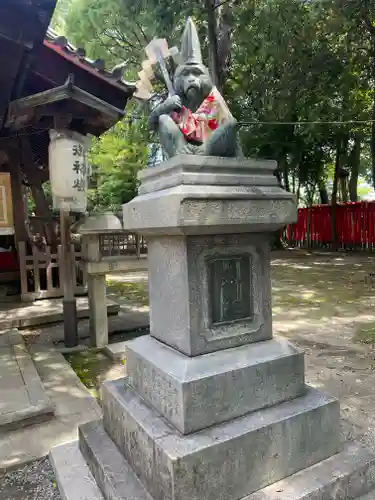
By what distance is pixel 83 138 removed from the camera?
5.69m

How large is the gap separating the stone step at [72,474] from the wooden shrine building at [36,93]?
3.97m

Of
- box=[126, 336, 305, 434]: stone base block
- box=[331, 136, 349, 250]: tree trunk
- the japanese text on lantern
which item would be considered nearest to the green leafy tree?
box=[331, 136, 349, 250]: tree trunk

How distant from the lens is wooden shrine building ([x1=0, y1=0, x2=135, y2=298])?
4.70 meters

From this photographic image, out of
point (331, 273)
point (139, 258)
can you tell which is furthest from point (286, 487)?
point (331, 273)

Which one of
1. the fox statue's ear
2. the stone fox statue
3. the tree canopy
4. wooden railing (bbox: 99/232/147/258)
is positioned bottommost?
wooden railing (bbox: 99/232/147/258)

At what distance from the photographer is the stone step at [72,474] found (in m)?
2.27

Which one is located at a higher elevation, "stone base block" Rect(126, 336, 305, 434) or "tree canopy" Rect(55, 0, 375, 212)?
"tree canopy" Rect(55, 0, 375, 212)

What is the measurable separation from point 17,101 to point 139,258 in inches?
107

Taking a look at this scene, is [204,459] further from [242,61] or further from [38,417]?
[242,61]

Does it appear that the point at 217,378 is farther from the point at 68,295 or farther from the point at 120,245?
the point at 68,295

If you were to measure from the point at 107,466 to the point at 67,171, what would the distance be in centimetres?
397

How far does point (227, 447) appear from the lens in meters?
1.95

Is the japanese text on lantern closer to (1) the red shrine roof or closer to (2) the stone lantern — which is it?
(2) the stone lantern

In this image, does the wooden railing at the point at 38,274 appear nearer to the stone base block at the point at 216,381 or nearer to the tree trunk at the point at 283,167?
the stone base block at the point at 216,381
